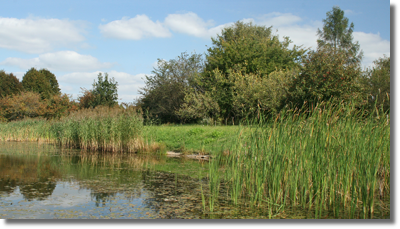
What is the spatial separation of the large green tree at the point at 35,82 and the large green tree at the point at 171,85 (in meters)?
14.6

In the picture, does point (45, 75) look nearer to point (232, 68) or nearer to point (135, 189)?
point (232, 68)

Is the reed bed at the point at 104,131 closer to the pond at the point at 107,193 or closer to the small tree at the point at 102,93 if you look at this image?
the pond at the point at 107,193

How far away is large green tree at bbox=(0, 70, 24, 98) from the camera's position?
36.4 metres

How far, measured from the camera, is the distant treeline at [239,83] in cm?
1872

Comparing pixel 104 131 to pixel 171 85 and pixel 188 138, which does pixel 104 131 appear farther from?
pixel 171 85

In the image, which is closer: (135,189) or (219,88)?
(135,189)

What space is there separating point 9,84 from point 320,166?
40950mm

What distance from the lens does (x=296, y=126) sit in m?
5.84

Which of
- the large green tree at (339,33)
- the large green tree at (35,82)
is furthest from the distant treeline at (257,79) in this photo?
the large green tree at (35,82)

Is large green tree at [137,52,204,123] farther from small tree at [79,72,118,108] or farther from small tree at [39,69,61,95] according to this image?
small tree at [39,69,61,95]

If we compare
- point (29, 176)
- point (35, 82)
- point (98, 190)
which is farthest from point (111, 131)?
point (35, 82)

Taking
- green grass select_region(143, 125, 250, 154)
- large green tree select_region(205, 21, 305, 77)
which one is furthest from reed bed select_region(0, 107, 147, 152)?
large green tree select_region(205, 21, 305, 77)
